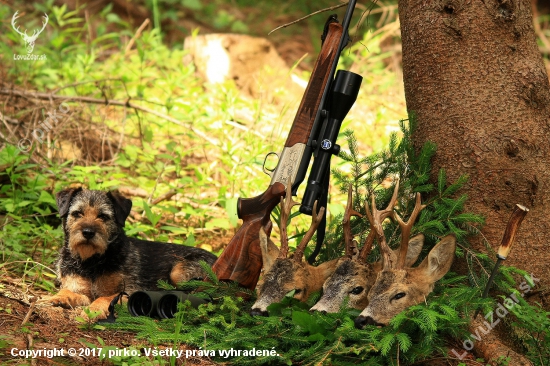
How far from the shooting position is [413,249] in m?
5.76

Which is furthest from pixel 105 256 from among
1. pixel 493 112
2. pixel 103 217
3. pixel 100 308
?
pixel 493 112

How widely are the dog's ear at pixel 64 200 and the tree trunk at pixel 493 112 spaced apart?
11.4 ft

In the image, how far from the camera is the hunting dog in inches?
267

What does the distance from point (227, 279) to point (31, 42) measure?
6804mm

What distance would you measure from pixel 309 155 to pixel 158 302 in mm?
1785

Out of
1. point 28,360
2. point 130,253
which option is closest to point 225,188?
point 130,253

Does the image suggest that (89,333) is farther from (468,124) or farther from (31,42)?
(31,42)

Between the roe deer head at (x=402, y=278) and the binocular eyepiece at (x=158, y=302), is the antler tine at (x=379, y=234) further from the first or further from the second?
the binocular eyepiece at (x=158, y=302)

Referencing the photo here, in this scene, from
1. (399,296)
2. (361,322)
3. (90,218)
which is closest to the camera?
(361,322)

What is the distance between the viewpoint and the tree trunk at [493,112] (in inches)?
230

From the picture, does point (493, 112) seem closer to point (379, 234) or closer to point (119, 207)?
point (379, 234)

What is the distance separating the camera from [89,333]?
18.1 feet

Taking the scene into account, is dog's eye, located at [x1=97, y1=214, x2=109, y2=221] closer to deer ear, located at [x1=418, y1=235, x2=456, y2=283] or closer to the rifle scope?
the rifle scope

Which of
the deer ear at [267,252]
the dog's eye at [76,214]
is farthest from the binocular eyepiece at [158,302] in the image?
the dog's eye at [76,214]
